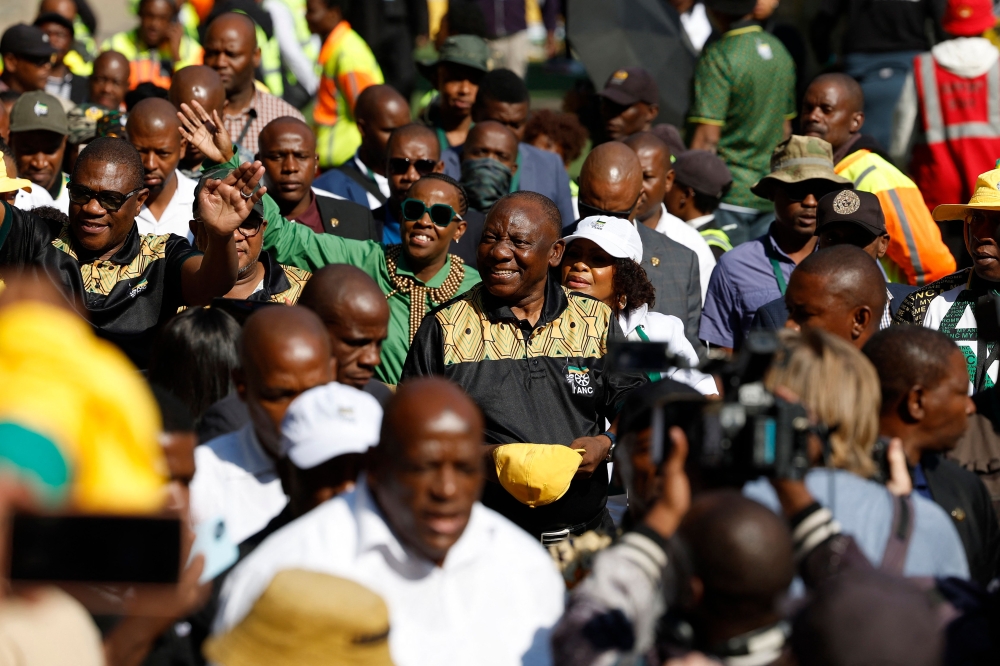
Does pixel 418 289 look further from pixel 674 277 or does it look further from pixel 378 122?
pixel 378 122

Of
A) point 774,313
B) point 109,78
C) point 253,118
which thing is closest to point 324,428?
point 774,313

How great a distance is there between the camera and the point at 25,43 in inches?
339

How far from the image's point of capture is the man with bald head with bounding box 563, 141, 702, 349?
6230 mm

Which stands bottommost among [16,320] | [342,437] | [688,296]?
[688,296]

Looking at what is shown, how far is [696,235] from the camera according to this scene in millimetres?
7125

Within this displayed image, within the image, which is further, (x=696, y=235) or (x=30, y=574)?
(x=696, y=235)

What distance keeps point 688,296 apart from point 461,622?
3525mm

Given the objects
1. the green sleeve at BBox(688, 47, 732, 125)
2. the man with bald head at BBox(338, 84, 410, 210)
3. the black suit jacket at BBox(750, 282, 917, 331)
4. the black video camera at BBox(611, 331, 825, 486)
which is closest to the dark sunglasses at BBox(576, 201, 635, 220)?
the black suit jacket at BBox(750, 282, 917, 331)

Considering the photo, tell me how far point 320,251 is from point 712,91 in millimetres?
3640

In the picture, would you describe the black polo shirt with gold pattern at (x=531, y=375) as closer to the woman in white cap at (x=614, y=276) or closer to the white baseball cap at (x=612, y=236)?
the woman in white cap at (x=614, y=276)

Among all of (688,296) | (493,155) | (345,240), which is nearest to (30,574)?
(345,240)

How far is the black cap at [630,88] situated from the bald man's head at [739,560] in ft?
19.3

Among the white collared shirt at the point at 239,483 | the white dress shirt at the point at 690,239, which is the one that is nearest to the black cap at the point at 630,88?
the white dress shirt at the point at 690,239

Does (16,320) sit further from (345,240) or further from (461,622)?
(345,240)
